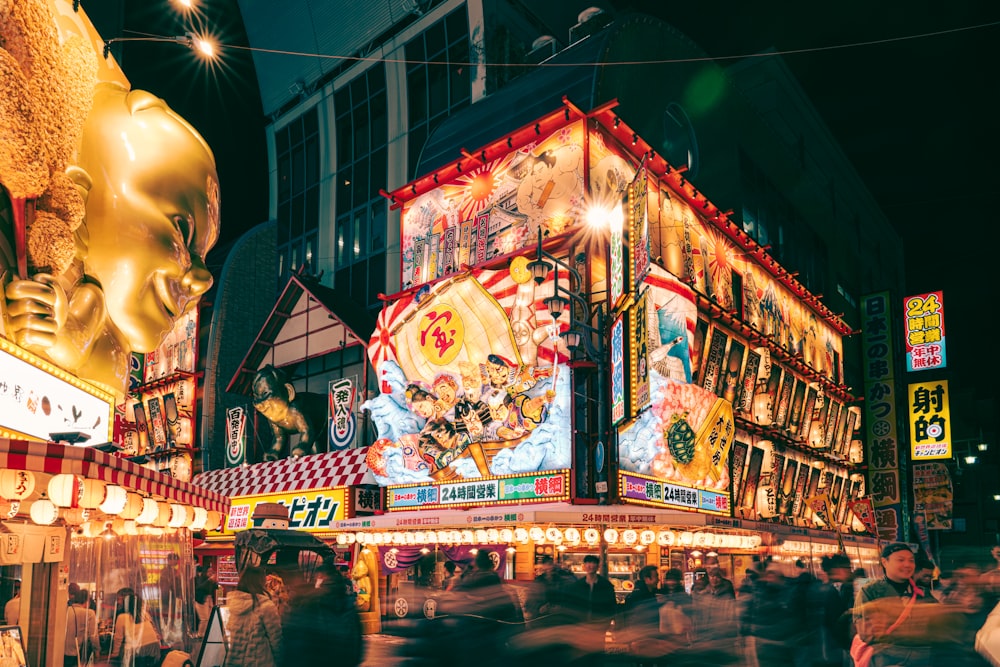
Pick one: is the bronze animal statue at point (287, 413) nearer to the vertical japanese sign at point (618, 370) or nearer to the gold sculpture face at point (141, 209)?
the vertical japanese sign at point (618, 370)

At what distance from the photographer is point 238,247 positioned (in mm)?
33000

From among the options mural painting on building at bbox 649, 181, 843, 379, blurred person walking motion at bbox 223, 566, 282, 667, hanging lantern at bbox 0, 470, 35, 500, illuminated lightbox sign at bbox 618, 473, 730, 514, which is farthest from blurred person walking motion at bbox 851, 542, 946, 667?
mural painting on building at bbox 649, 181, 843, 379

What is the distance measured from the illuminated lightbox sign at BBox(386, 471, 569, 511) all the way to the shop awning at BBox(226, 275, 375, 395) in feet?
19.4

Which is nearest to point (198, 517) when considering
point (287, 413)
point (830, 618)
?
point (830, 618)

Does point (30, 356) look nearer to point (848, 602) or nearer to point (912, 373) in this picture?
point (848, 602)

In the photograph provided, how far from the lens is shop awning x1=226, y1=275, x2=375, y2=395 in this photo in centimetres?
2648

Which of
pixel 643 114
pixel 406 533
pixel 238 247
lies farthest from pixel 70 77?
pixel 238 247

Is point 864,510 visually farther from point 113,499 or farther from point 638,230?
point 113,499

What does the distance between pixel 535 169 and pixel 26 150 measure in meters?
15.0

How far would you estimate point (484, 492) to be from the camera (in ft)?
65.6

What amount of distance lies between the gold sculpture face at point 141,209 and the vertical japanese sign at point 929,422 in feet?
108

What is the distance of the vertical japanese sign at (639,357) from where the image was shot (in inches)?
674

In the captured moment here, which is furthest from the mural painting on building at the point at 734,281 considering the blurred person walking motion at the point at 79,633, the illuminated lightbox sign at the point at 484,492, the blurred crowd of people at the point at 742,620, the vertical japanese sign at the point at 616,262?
the blurred person walking motion at the point at 79,633

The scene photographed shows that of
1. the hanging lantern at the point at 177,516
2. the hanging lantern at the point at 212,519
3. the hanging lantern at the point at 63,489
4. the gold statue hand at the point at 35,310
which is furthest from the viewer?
the hanging lantern at the point at 212,519
